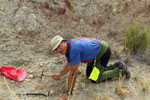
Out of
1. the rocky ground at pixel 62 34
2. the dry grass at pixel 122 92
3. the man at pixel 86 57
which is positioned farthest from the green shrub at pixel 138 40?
the dry grass at pixel 122 92

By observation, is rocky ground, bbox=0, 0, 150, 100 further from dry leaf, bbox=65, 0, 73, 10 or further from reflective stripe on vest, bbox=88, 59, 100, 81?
reflective stripe on vest, bbox=88, 59, 100, 81

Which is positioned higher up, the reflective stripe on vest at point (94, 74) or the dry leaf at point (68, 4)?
the dry leaf at point (68, 4)

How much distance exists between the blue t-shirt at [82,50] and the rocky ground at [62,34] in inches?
26.2

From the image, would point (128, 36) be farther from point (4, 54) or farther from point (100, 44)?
point (4, 54)

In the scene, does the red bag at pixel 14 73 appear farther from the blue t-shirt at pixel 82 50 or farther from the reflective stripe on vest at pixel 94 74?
the reflective stripe on vest at pixel 94 74

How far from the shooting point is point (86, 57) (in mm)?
2494

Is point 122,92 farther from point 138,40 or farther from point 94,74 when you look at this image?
point 138,40

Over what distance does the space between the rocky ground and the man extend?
0.65 ft

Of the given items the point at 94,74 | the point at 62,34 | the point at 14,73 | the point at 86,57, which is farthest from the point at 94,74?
the point at 62,34

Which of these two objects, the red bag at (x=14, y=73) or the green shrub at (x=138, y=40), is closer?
the red bag at (x=14, y=73)

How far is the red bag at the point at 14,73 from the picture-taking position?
9.31 ft

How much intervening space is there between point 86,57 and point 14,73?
1400mm

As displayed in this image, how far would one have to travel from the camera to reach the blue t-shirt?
2.22 m

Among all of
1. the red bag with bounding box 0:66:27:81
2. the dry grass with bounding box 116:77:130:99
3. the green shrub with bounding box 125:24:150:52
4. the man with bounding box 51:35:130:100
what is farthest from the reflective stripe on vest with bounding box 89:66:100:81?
the green shrub with bounding box 125:24:150:52
